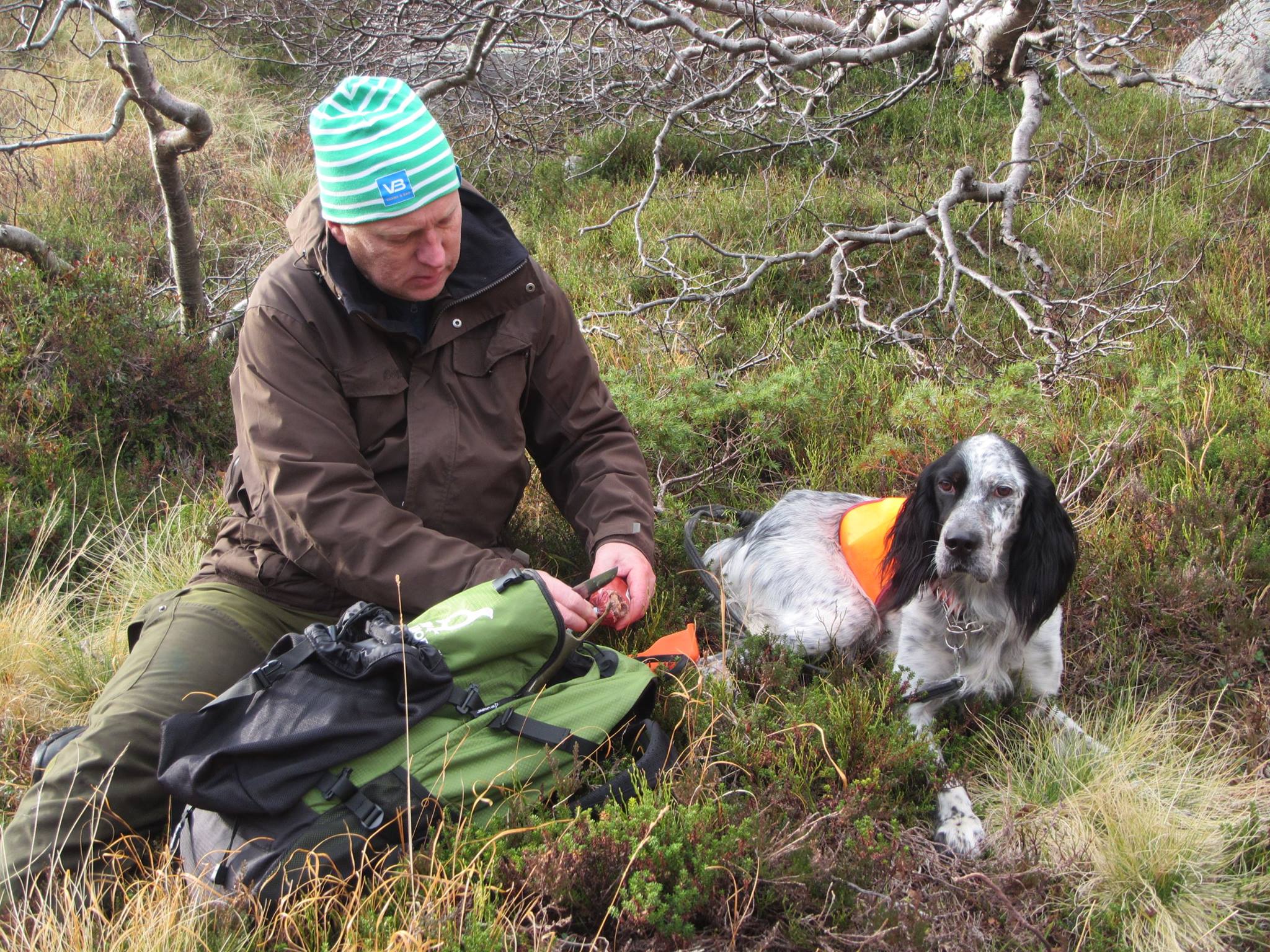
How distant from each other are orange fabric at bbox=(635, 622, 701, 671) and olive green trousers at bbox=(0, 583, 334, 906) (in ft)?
3.35

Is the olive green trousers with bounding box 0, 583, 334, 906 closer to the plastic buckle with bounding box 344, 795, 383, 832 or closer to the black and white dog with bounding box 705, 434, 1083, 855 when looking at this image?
the plastic buckle with bounding box 344, 795, 383, 832

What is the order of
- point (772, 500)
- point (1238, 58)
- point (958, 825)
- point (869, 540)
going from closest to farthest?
point (958, 825)
point (869, 540)
point (772, 500)
point (1238, 58)

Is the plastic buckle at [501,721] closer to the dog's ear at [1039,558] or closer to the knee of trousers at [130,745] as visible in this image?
the knee of trousers at [130,745]

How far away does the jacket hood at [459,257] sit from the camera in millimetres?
2857

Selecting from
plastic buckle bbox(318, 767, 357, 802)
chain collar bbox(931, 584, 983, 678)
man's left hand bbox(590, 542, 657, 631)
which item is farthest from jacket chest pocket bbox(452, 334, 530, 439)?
chain collar bbox(931, 584, 983, 678)

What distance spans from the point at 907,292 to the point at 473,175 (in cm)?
334

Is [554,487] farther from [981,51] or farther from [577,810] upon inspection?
[981,51]

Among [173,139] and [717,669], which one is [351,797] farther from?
[173,139]

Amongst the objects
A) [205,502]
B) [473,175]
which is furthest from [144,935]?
[473,175]

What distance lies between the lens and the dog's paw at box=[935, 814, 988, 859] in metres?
2.62

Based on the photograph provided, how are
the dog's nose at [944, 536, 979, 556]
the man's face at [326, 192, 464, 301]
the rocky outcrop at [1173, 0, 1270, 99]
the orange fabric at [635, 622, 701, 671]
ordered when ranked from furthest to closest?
the rocky outcrop at [1173, 0, 1270, 99] → the orange fabric at [635, 622, 701, 671] → the dog's nose at [944, 536, 979, 556] → the man's face at [326, 192, 464, 301]

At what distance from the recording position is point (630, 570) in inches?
120

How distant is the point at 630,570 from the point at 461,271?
3.21ft

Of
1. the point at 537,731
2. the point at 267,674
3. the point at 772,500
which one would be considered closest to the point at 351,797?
the point at 267,674
